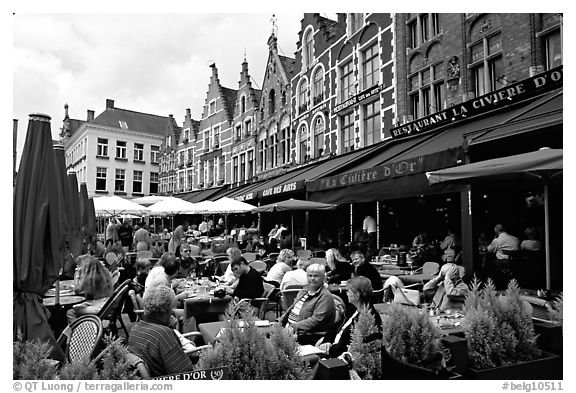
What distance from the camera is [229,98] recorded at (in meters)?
30.1

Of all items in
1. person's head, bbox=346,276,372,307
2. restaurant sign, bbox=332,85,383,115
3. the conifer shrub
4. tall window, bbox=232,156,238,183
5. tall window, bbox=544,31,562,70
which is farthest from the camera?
tall window, bbox=232,156,238,183

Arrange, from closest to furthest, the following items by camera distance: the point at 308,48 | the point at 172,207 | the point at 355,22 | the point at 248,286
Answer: the point at 248,286 → the point at 172,207 → the point at 355,22 → the point at 308,48

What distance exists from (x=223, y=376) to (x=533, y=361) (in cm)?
256

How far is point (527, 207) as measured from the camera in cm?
1066

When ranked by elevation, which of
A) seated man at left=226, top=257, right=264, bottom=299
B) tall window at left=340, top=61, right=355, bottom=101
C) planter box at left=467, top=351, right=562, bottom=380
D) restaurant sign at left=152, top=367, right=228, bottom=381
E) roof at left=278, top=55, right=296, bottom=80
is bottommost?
planter box at left=467, top=351, right=562, bottom=380

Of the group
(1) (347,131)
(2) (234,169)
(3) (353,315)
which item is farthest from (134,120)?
(3) (353,315)

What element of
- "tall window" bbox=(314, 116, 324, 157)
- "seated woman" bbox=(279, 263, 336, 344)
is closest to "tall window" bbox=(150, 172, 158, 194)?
"tall window" bbox=(314, 116, 324, 157)

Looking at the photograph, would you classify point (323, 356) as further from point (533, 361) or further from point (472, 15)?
point (472, 15)

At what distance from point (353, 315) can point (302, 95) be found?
17.7 metres

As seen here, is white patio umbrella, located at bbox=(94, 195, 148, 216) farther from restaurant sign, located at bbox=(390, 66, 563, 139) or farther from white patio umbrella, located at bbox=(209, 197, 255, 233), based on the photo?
restaurant sign, located at bbox=(390, 66, 563, 139)

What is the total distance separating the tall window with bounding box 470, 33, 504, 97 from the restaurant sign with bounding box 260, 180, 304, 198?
597 cm

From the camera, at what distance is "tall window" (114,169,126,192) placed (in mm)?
40444

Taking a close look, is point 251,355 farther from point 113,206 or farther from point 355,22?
point 355,22

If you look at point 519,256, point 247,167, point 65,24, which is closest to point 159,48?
point 65,24
